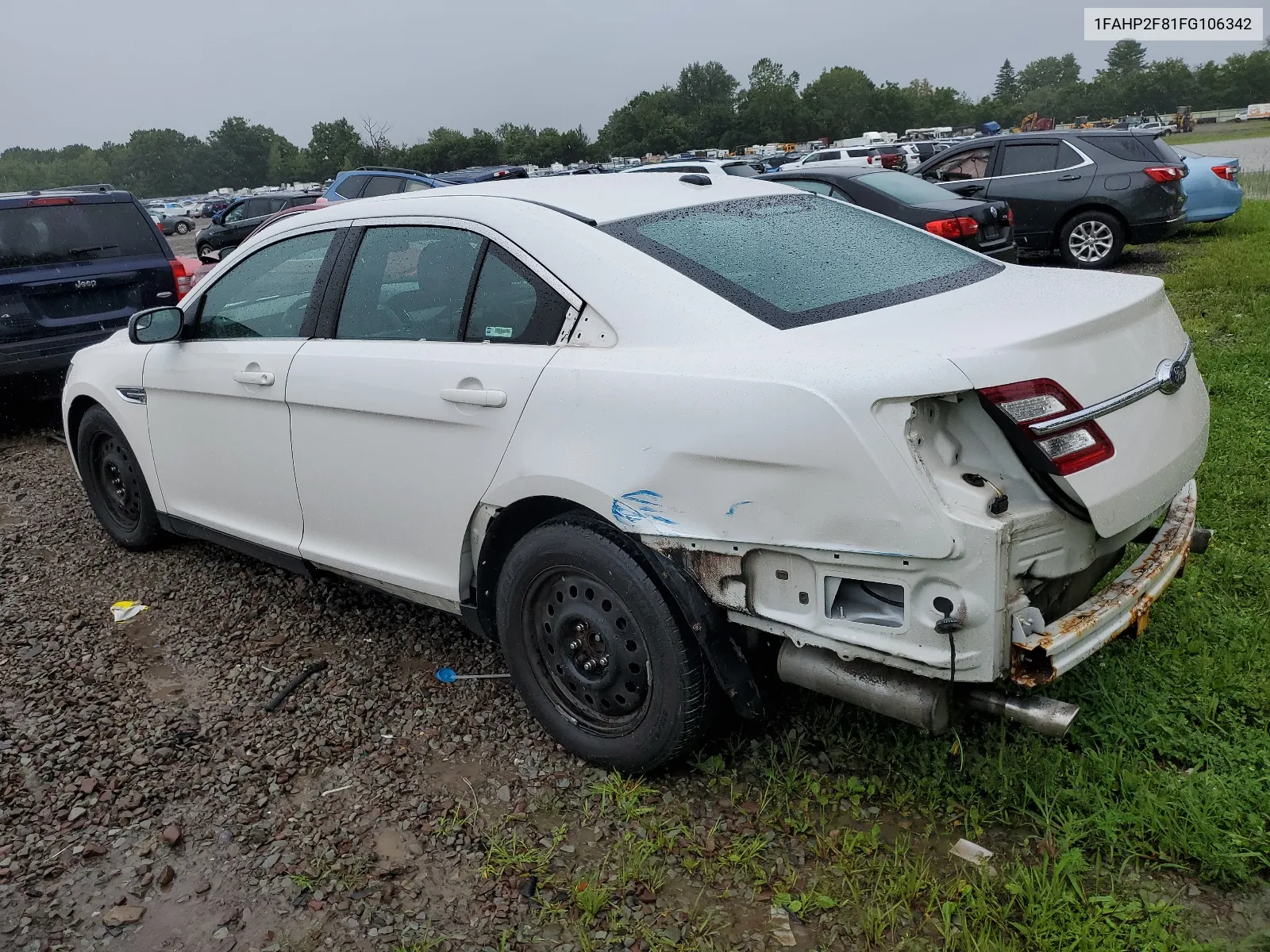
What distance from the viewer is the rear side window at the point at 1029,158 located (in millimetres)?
11992

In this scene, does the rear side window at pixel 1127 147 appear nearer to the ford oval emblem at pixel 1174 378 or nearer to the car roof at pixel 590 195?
the car roof at pixel 590 195

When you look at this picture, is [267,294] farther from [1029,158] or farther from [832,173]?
[1029,158]

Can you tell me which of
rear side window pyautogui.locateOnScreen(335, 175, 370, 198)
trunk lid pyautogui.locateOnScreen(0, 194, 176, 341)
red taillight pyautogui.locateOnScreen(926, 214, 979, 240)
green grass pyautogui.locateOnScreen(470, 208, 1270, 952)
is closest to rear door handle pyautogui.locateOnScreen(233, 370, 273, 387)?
green grass pyautogui.locateOnScreen(470, 208, 1270, 952)

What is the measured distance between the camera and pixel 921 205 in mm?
9352

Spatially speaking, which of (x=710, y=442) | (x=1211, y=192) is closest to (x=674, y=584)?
(x=710, y=442)

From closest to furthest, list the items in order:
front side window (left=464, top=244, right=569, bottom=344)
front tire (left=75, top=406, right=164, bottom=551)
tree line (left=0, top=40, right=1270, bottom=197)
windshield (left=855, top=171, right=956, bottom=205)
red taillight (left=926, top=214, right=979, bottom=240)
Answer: front side window (left=464, top=244, right=569, bottom=344) → front tire (left=75, top=406, right=164, bottom=551) → red taillight (left=926, top=214, right=979, bottom=240) → windshield (left=855, top=171, right=956, bottom=205) → tree line (left=0, top=40, right=1270, bottom=197)

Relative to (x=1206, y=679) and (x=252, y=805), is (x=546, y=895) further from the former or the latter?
(x=1206, y=679)

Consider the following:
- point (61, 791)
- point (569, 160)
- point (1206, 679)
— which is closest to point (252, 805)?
point (61, 791)

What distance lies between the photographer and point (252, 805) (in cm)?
307

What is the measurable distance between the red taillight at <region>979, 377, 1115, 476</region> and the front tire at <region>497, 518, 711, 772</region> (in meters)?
1.01

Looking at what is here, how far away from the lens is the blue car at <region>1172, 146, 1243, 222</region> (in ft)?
41.2

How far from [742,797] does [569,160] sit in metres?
87.7

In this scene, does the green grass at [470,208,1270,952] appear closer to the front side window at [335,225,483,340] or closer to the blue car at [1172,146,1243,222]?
the front side window at [335,225,483,340]

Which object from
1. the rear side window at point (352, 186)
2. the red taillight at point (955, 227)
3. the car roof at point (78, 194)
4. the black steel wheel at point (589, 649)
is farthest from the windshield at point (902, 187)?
the rear side window at point (352, 186)
